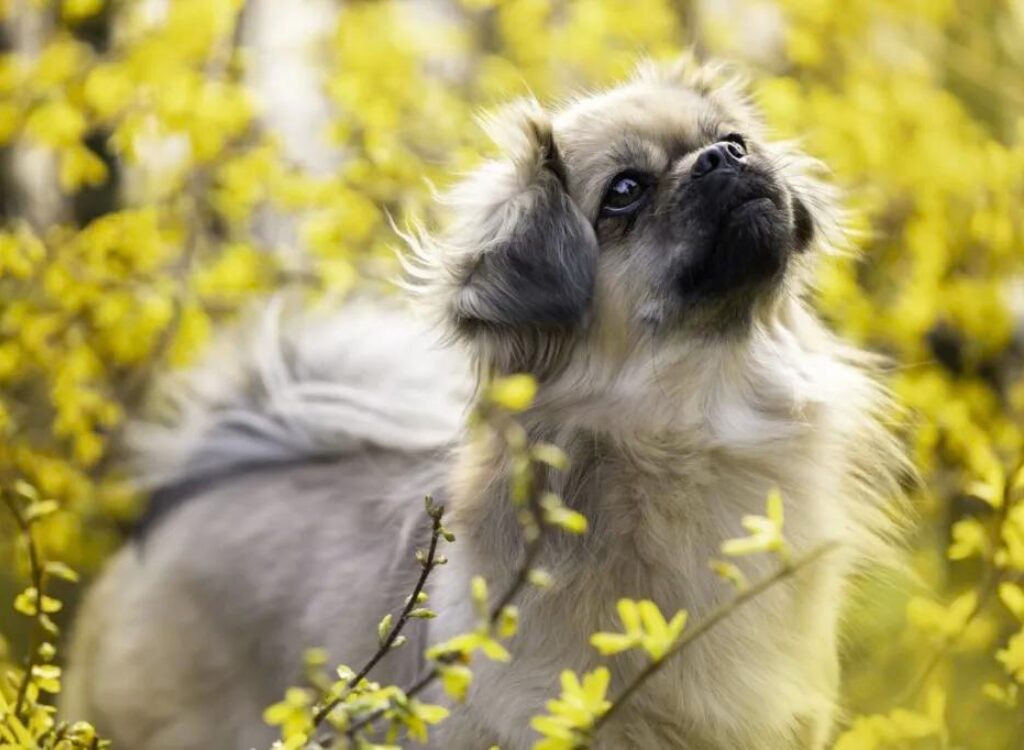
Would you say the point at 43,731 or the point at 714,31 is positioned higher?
the point at 714,31

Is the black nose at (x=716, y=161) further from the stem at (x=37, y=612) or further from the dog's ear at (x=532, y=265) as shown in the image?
the stem at (x=37, y=612)

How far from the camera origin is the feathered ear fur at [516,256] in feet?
7.36

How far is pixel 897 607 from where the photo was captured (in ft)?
11.0

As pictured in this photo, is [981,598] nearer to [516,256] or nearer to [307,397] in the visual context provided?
[516,256]

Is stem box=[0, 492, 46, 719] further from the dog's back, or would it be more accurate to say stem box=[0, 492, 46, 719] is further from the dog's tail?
the dog's tail

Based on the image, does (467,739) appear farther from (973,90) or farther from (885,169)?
(973,90)

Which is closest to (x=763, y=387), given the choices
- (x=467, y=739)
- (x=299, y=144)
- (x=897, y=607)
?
(x=467, y=739)

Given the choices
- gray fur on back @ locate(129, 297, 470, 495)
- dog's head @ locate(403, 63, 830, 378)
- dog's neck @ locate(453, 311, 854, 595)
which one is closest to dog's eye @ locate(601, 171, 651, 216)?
dog's head @ locate(403, 63, 830, 378)

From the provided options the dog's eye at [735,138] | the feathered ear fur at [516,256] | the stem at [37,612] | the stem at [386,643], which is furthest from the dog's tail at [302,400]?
the stem at [386,643]

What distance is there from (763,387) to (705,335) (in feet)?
0.54

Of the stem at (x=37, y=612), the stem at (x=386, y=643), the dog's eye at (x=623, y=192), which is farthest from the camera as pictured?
the dog's eye at (x=623, y=192)

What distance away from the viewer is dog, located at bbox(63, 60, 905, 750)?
7.27 feet

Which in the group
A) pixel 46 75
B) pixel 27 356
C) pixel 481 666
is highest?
pixel 46 75

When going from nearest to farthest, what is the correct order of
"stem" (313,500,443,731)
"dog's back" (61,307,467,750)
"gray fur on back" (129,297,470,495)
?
"stem" (313,500,443,731), "dog's back" (61,307,467,750), "gray fur on back" (129,297,470,495)
